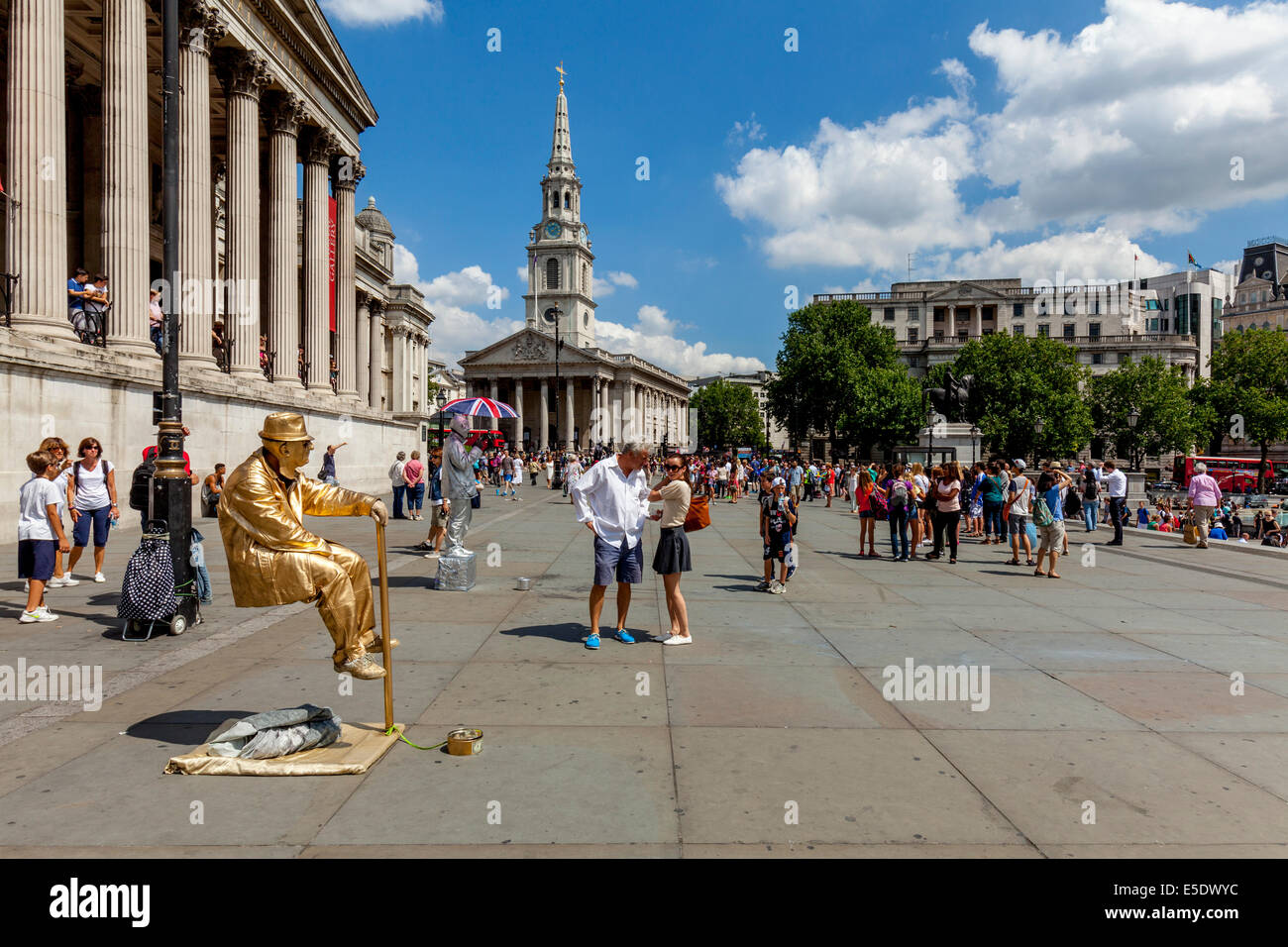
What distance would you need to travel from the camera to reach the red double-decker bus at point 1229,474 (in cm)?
5022

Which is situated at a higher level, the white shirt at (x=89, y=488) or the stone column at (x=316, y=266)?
the stone column at (x=316, y=266)

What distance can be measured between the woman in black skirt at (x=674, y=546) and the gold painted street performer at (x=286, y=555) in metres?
Answer: 3.40

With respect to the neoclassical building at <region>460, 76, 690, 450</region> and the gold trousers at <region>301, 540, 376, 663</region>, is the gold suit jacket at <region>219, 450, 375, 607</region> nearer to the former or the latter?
the gold trousers at <region>301, 540, 376, 663</region>

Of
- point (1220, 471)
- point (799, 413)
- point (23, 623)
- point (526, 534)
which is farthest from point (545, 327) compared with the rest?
point (23, 623)

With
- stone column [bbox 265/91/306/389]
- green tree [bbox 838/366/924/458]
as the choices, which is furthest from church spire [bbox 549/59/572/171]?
stone column [bbox 265/91/306/389]

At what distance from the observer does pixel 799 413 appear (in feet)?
258

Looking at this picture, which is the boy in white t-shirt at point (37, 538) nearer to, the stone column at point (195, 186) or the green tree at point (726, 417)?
the stone column at point (195, 186)

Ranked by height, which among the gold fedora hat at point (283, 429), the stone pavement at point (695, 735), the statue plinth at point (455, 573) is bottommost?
the stone pavement at point (695, 735)

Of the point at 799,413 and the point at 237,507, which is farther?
the point at 799,413

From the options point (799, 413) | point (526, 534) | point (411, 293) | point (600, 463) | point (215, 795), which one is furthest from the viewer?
point (799, 413)

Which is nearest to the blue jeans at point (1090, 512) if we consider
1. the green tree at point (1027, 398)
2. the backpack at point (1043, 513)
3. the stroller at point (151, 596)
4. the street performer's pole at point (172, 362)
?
the backpack at point (1043, 513)

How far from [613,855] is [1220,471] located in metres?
64.5
